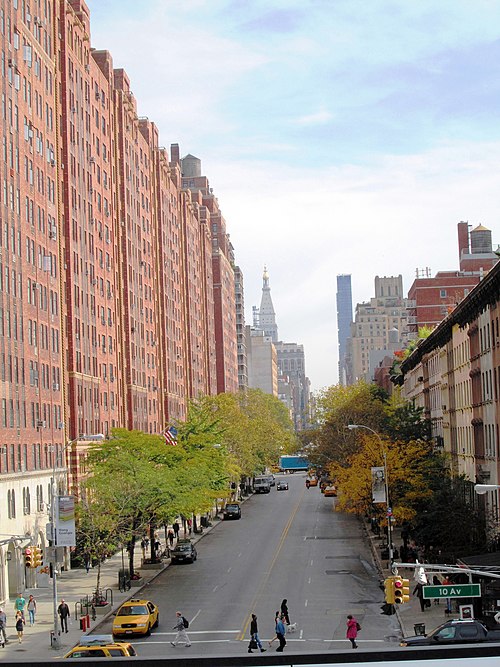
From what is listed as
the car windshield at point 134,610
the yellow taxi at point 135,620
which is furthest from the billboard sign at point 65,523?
the yellow taxi at point 135,620

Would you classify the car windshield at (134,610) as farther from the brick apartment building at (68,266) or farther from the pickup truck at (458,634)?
the pickup truck at (458,634)

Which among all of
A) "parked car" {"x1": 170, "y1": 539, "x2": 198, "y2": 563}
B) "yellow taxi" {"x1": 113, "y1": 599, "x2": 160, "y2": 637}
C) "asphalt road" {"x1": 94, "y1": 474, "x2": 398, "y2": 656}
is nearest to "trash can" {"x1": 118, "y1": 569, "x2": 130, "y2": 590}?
"asphalt road" {"x1": 94, "y1": 474, "x2": 398, "y2": 656}

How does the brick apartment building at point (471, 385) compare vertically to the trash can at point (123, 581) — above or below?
above

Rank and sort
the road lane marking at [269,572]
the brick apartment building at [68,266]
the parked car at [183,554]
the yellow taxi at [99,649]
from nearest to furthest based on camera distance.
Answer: the yellow taxi at [99,649]
the road lane marking at [269,572]
the brick apartment building at [68,266]
the parked car at [183,554]

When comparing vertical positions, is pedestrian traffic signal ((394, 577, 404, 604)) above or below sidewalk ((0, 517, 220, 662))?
above

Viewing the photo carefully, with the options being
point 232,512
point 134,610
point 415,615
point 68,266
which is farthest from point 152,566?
point 232,512

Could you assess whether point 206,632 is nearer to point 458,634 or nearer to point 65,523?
point 65,523

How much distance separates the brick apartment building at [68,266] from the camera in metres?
67.2

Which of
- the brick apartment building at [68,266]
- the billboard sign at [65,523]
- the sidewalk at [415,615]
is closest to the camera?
the sidewalk at [415,615]

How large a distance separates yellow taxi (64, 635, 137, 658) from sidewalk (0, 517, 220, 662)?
149 centimetres

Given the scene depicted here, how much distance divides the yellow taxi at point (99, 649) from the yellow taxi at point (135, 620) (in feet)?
25.4

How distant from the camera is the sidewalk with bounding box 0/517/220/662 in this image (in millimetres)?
43656

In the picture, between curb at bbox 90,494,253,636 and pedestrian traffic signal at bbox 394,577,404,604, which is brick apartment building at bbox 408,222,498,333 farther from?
pedestrian traffic signal at bbox 394,577,404,604

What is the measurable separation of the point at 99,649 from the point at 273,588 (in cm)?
2490
